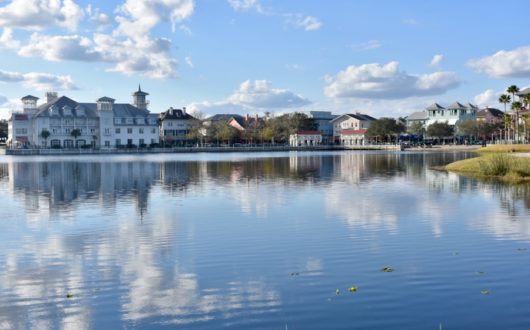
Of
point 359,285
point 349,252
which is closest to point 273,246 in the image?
point 349,252

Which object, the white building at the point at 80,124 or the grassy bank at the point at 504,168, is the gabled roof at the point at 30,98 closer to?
the white building at the point at 80,124

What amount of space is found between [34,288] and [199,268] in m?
3.90

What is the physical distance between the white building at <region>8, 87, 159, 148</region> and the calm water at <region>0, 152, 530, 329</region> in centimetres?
11142

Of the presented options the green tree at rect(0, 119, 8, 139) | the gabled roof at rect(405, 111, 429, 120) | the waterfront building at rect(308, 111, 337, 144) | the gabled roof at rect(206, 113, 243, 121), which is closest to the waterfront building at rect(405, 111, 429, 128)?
the gabled roof at rect(405, 111, 429, 120)

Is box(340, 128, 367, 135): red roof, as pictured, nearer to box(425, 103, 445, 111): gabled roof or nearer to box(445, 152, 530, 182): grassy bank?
box(425, 103, 445, 111): gabled roof

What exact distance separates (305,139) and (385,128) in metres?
24.0

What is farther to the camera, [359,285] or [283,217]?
[283,217]

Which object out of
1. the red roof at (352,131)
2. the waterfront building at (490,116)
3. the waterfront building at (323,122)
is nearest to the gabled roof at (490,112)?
the waterfront building at (490,116)

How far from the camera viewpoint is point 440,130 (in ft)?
475

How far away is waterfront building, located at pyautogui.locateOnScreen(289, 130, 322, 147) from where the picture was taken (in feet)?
524

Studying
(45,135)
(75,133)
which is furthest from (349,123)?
(45,135)

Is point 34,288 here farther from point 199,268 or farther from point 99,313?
point 199,268

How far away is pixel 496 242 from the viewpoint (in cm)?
1789

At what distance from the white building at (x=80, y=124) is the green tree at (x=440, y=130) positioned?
6785cm
